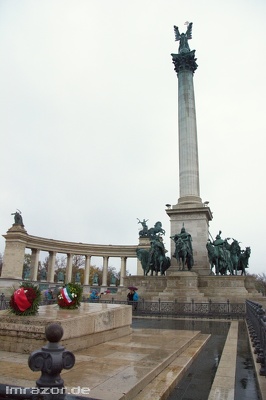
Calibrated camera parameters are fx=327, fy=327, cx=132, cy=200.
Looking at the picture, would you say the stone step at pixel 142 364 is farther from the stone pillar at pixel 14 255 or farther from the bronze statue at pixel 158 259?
the stone pillar at pixel 14 255

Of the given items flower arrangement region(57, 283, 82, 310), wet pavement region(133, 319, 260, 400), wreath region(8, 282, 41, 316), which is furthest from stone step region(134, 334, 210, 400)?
wreath region(8, 282, 41, 316)

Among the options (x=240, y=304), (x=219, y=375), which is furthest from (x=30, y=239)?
(x=219, y=375)

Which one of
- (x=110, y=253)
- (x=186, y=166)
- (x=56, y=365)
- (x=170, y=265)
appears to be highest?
(x=186, y=166)

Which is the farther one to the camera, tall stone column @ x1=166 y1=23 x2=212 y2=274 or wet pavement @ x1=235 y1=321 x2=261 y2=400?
tall stone column @ x1=166 y1=23 x2=212 y2=274

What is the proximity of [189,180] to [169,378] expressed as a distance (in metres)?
32.3

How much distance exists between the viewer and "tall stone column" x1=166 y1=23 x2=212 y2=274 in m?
35.1

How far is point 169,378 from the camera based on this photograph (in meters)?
7.23

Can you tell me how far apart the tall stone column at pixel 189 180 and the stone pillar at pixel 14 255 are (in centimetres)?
3442

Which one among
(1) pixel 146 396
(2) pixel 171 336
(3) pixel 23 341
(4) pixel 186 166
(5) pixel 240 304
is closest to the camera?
(1) pixel 146 396

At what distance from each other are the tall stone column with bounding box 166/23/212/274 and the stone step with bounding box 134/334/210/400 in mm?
24696

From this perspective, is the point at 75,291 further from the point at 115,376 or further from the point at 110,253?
the point at 110,253

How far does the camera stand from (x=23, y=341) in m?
8.52

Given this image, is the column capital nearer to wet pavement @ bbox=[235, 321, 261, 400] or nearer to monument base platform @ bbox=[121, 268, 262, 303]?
monument base platform @ bbox=[121, 268, 262, 303]

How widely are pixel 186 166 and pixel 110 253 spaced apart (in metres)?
39.2
